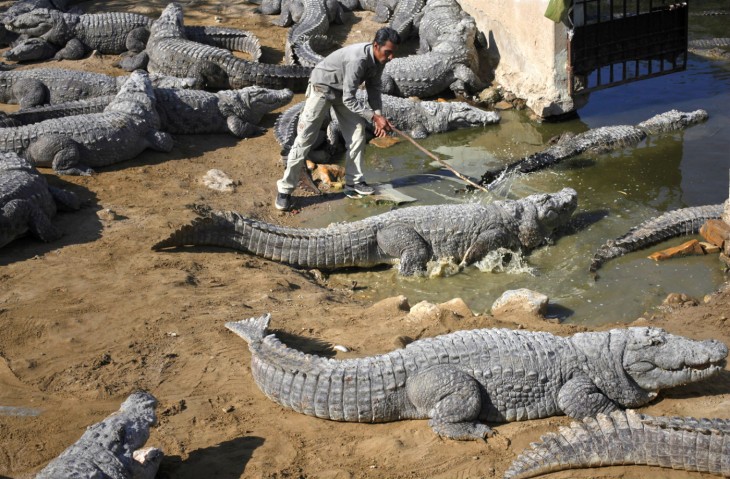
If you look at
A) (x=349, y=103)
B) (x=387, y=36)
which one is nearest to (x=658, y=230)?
(x=387, y=36)

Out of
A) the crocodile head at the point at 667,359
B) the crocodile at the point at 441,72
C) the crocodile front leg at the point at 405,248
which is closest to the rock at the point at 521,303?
the crocodile front leg at the point at 405,248

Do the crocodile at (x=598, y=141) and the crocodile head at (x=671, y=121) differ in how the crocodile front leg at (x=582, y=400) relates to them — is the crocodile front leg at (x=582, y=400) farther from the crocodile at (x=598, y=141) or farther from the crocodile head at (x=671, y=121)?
the crocodile head at (x=671, y=121)

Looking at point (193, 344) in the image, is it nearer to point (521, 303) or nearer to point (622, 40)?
point (521, 303)

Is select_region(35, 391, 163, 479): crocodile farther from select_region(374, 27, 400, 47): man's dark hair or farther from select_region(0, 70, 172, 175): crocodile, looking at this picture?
select_region(0, 70, 172, 175): crocodile

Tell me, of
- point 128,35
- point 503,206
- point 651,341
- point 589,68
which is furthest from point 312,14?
point 651,341

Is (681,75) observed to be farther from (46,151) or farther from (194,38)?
(46,151)

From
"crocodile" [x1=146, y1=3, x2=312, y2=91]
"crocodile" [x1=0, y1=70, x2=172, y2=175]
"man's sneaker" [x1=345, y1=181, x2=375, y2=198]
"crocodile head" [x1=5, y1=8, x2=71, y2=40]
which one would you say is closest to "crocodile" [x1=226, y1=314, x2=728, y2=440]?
"man's sneaker" [x1=345, y1=181, x2=375, y2=198]

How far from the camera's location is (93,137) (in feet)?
29.6

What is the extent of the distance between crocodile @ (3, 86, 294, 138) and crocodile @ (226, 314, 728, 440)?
19.8 ft

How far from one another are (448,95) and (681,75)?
11.2 feet

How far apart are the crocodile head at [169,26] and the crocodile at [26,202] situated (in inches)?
200

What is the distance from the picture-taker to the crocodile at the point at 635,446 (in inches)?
161

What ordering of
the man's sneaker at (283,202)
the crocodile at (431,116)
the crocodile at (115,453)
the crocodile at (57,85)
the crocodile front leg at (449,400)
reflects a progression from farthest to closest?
the crocodile at (57,85) < the crocodile at (431,116) < the man's sneaker at (283,202) < the crocodile front leg at (449,400) < the crocodile at (115,453)

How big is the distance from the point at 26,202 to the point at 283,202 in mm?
2426
